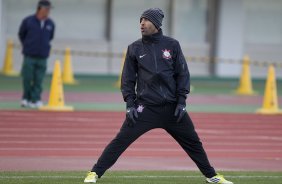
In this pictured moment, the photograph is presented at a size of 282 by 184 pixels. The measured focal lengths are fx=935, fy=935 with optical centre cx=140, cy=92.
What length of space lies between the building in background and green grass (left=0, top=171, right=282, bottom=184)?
2038 cm

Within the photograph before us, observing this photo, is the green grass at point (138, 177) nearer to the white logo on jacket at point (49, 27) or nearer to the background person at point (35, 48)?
the background person at point (35, 48)

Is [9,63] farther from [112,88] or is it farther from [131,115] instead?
[131,115]

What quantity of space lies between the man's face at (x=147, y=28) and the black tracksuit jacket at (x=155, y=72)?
0.04m

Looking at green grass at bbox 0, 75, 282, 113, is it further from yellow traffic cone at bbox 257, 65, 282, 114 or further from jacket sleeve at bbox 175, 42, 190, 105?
jacket sleeve at bbox 175, 42, 190, 105

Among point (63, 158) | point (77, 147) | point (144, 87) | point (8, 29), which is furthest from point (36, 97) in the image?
point (8, 29)

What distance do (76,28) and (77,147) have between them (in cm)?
1882

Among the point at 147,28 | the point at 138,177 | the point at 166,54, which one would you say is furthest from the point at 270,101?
the point at 147,28

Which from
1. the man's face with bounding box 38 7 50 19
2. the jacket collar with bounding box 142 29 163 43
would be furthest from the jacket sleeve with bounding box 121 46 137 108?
the man's face with bounding box 38 7 50 19

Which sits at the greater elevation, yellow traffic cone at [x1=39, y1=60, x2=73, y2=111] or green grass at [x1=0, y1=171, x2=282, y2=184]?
green grass at [x1=0, y1=171, x2=282, y2=184]

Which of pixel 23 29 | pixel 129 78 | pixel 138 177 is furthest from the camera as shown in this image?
pixel 23 29

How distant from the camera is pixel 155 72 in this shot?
9719 millimetres

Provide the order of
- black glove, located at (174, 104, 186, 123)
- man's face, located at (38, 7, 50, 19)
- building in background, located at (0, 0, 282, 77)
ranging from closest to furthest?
1. black glove, located at (174, 104, 186, 123)
2. man's face, located at (38, 7, 50, 19)
3. building in background, located at (0, 0, 282, 77)

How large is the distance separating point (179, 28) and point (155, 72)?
78.1 ft

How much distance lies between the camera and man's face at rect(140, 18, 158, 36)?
9758 mm
